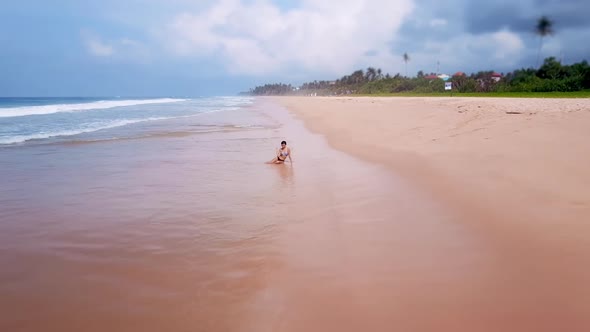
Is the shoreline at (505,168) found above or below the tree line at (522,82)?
below

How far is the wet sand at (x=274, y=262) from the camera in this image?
10.4 feet

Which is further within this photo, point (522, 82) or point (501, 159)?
point (522, 82)

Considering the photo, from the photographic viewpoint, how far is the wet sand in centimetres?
317

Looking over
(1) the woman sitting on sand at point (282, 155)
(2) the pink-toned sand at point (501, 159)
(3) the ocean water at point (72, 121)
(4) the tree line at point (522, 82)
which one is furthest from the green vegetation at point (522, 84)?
(3) the ocean water at point (72, 121)

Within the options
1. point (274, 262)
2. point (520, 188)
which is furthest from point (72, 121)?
point (520, 188)

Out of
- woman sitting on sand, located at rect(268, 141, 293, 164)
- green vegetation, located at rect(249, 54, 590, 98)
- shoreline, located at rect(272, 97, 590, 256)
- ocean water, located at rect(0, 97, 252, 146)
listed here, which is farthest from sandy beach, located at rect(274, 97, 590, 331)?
green vegetation, located at rect(249, 54, 590, 98)

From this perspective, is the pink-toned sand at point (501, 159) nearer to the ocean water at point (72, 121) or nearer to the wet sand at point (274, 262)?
the wet sand at point (274, 262)

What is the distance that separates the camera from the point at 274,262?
13.8 ft

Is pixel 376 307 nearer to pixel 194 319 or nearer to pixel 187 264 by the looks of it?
pixel 194 319

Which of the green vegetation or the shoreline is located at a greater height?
the green vegetation

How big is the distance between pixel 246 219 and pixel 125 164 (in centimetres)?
610

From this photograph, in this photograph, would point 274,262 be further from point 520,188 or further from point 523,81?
point 523,81

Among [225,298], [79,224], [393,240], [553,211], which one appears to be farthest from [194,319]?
[553,211]

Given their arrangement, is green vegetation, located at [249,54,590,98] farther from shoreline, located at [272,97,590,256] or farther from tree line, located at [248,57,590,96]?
shoreline, located at [272,97,590,256]
